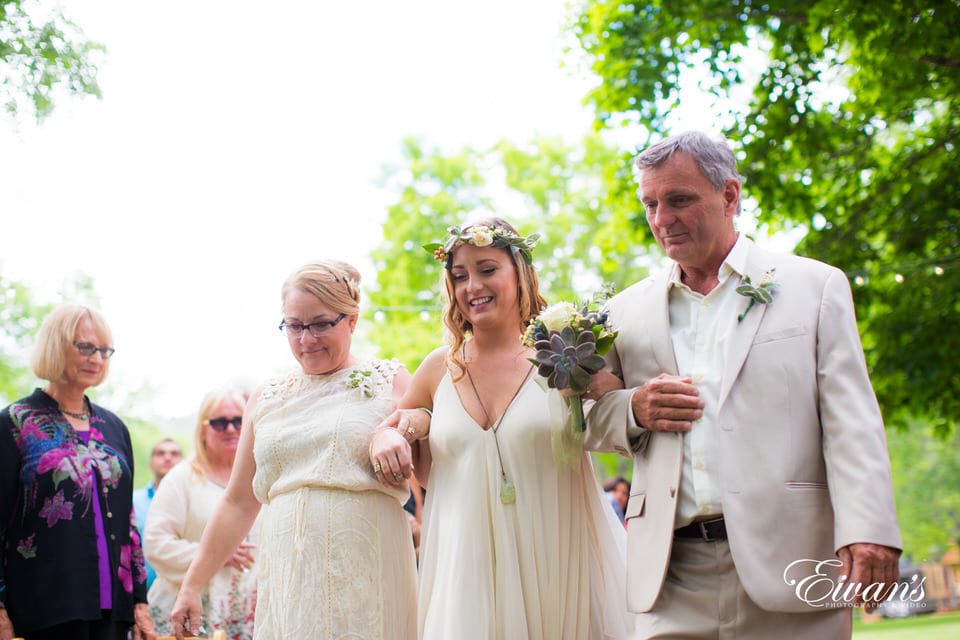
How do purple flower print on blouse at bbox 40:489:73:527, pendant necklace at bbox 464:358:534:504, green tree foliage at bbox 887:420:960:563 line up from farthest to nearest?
green tree foliage at bbox 887:420:960:563
purple flower print on blouse at bbox 40:489:73:527
pendant necklace at bbox 464:358:534:504

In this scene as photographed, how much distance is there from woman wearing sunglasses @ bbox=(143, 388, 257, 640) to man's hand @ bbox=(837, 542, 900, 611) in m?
4.17

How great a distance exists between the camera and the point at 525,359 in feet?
14.1

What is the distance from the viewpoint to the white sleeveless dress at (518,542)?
12.6ft

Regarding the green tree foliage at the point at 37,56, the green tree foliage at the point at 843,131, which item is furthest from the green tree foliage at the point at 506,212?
the green tree foliage at the point at 37,56

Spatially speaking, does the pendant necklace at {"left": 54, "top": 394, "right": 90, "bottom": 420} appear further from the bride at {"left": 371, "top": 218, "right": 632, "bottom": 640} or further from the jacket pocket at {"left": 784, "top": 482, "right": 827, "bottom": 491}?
the jacket pocket at {"left": 784, "top": 482, "right": 827, "bottom": 491}

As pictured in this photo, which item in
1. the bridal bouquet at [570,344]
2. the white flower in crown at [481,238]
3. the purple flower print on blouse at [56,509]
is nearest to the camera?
the bridal bouquet at [570,344]

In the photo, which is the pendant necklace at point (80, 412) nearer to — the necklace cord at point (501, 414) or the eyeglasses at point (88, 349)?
the eyeglasses at point (88, 349)

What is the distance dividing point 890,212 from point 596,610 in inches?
309

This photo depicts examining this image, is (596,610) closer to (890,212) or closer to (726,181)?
(726,181)

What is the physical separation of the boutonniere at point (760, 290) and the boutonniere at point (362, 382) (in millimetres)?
1863

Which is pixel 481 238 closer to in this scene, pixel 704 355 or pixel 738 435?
pixel 704 355

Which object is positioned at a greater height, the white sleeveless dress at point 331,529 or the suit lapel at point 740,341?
the suit lapel at point 740,341

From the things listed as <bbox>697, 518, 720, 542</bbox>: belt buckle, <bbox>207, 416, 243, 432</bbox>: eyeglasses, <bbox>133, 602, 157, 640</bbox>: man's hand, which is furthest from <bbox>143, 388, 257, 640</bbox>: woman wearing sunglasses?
<bbox>697, 518, 720, 542</bbox>: belt buckle

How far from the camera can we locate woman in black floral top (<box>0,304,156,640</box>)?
15.4ft
